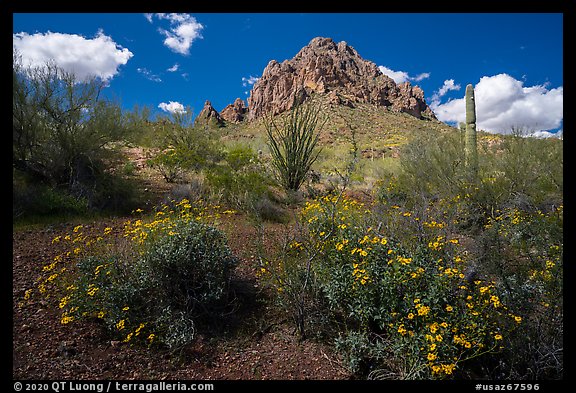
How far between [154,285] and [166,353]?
0.74 metres

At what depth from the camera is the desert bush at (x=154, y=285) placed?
3094 mm

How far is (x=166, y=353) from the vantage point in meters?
2.99

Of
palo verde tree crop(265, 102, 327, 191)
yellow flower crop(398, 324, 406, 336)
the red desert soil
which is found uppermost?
palo verde tree crop(265, 102, 327, 191)

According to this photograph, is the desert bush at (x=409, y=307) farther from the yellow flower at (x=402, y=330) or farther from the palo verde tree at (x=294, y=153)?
the palo verde tree at (x=294, y=153)

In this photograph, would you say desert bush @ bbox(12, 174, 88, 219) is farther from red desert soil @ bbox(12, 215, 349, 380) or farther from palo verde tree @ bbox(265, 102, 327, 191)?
palo verde tree @ bbox(265, 102, 327, 191)

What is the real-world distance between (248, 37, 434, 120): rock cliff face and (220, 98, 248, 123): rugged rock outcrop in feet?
11.9

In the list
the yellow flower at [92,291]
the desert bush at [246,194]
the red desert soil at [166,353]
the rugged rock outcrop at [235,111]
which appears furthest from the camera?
the rugged rock outcrop at [235,111]

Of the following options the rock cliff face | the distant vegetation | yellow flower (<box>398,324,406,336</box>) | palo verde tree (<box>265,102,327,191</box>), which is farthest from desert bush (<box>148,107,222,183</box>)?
the rock cliff face

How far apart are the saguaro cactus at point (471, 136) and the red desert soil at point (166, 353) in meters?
6.62

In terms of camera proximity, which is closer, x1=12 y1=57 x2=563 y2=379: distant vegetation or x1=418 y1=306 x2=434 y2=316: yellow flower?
x1=418 y1=306 x2=434 y2=316: yellow flower

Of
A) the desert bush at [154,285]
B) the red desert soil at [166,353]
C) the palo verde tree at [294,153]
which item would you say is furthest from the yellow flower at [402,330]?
the palo verde tree at [294,153]

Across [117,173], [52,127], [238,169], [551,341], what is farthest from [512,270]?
[52,127]

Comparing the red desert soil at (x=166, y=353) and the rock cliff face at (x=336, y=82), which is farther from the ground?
the rock cliff face at (x=336, y=82)

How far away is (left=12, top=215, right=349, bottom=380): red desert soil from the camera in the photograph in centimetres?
271
